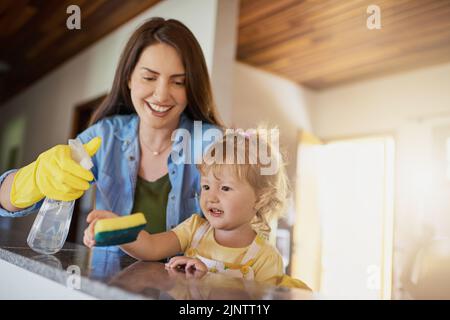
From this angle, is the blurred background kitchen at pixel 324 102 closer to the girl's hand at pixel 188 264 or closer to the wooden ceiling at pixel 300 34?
the wooden ceiling at pixel 300 34

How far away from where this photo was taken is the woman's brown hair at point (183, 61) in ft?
3.09

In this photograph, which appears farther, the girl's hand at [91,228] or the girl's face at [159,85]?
the girl's face at [159,85]

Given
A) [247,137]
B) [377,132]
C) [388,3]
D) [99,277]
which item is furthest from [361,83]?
[99,277]

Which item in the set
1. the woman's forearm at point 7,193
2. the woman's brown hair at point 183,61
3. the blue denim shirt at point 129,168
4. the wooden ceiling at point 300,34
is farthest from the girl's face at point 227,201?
the wooden ceiling at point 300,34

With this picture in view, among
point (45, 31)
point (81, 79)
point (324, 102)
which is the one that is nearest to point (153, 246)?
point (324, 102)

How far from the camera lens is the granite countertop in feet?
1.61

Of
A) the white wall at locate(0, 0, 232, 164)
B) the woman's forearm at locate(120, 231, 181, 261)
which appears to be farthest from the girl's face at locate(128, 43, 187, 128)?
the white wall at locate(0, 0, 232, 164)

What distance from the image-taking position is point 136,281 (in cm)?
54

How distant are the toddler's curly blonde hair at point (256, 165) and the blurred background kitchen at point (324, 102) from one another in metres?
0.13

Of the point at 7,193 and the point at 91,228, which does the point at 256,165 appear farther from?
the point at 7,193

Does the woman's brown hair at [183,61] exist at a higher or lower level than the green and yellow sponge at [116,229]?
higher

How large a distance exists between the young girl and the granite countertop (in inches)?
4.3

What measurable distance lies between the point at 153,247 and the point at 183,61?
0.41 meters

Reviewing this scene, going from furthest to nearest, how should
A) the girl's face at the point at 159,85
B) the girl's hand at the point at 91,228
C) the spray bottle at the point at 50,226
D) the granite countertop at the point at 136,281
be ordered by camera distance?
1. the girl's face at the point at 159,85
2. the spray bottle at the point at 50,226
3. the girl's hand at the point at 91,228
4. the granite countertop at the point at 136,281
